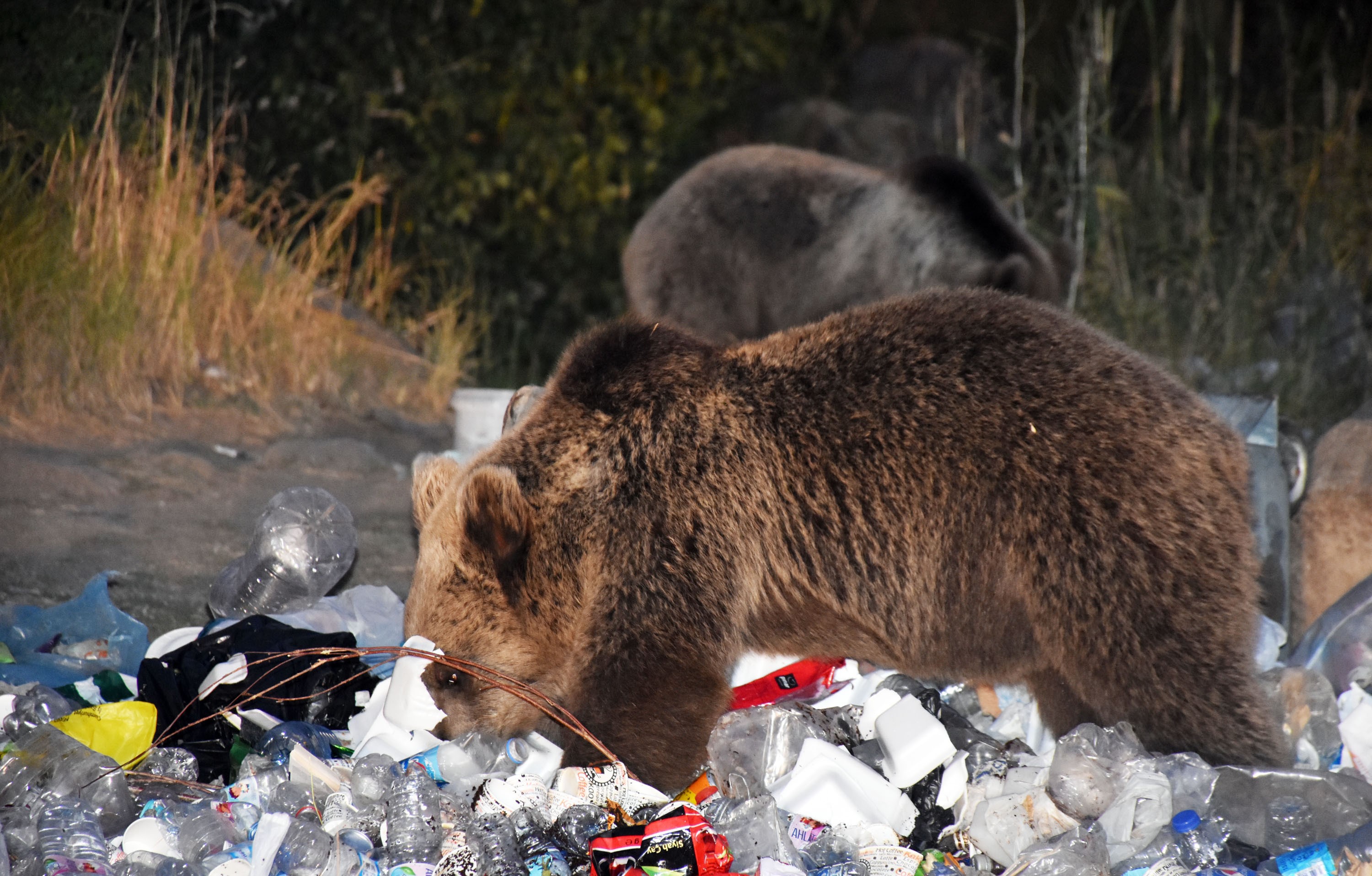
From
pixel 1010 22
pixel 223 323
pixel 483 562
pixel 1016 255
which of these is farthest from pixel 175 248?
pixel 1010 22

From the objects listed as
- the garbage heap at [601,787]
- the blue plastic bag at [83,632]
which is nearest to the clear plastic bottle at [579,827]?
the garbage heap at [601,787]

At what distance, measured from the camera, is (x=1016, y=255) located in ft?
18.1

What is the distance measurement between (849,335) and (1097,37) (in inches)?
211

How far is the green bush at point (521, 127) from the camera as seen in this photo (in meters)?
7.71

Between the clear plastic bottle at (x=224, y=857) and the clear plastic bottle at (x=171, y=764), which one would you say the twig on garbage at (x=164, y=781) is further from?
the clear plastic bottle at (x=224, y=857)

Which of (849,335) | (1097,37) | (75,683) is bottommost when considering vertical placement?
(75,683)

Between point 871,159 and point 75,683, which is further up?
point 871,159

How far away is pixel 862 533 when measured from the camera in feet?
9.17

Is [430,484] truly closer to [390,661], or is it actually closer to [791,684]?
[390,661]

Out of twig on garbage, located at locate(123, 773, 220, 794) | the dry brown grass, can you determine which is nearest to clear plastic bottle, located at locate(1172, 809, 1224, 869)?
twig on garbage, located at locate(123, 773, 220, 794)

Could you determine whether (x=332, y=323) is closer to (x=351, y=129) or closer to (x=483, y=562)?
(x=351, y=129)

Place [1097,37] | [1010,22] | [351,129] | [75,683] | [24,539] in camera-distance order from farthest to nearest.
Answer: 1. [1010,22]
2. [351,129]
3. [1097,37]
4. [24,539]
5. [75,683]

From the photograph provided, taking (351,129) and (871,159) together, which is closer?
(351,129)

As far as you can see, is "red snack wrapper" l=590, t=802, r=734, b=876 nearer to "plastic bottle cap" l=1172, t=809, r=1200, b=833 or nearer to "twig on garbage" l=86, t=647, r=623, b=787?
"twig on garbage" l=86, t=647, r=623, b=787
